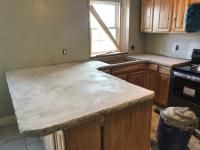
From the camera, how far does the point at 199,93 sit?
7.87 feet

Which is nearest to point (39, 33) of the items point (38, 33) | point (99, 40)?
point (38, 33)

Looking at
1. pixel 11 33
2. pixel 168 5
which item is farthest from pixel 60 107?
pixel 168 5

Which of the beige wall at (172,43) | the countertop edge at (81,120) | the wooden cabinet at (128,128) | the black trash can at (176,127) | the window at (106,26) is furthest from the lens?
the window at (106,26)

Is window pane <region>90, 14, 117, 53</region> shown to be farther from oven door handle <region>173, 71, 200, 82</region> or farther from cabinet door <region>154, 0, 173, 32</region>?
oven door handle <region>173, 71, 200, 82</region>

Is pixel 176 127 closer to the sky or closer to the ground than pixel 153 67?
closer to the ground

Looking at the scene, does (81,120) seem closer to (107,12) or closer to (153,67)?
(153,67)

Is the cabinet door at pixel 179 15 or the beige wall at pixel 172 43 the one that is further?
the beige wall at pixel 172 43

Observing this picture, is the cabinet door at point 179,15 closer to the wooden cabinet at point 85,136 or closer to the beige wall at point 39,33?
the beige wall at point 39,33

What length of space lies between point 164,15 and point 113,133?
252cm

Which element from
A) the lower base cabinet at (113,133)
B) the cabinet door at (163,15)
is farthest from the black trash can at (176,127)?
the cabinet door at (163,15)

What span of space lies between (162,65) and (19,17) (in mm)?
2471

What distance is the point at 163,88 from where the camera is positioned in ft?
9.77

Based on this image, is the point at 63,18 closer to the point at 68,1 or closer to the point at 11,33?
the point at 68,1

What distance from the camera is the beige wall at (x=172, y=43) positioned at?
297 cm
